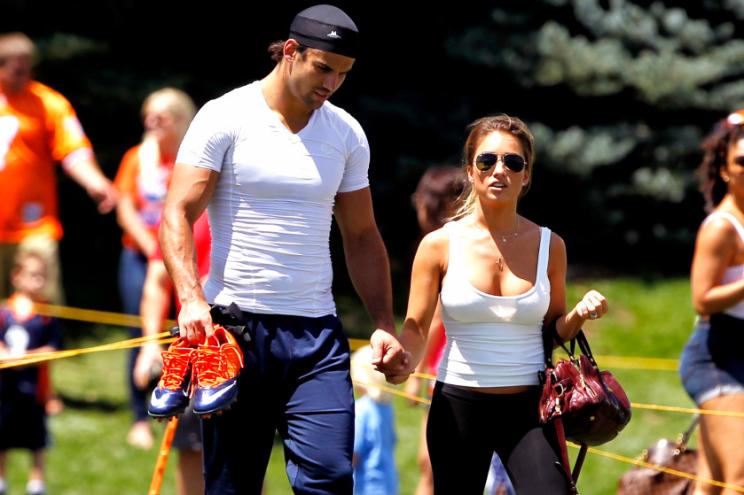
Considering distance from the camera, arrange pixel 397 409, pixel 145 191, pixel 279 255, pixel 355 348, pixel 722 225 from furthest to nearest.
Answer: pixel 355 348, pixel 397 409, pixel 145 191, pixel 722 225, pixel 279 255

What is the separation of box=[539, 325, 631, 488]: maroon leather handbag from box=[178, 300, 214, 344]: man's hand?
1.18 meters

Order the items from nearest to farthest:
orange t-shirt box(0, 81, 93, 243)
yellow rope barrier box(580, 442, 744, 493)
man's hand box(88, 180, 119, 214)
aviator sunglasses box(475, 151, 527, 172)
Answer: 1. aviator sunglasses box(475, 151, 527, 172)
2. yellow rope barrier box(580, 442, 744, 493)
3. man's hand box(88, 180, 119, 214)
4. orange t-shirt box(0, 81, 93, 243)

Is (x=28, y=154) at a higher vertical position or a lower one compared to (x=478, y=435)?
higher

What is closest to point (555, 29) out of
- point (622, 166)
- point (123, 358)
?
point (622, 166)

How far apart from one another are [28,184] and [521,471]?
4411 millimetres

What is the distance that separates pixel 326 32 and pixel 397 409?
602 centimetres

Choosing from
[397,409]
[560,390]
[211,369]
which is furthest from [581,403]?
[397,409]

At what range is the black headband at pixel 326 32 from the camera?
183 inches

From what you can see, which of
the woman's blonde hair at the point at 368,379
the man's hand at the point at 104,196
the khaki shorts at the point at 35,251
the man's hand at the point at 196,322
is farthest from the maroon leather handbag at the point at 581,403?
the khaki shorts at the point at 35,251

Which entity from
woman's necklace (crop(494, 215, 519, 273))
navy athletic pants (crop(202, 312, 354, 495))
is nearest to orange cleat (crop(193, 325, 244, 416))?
navy athletic pants (crop(202, 312, 354, 495))

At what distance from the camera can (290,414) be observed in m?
4.77

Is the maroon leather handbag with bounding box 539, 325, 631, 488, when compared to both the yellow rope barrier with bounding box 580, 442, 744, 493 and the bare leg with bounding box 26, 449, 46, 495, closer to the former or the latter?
the yellow rope barrier with bounding box 580, 442, 744, 493

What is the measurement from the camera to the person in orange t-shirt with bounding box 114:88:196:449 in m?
8.25

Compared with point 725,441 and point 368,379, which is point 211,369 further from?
point 725,441
